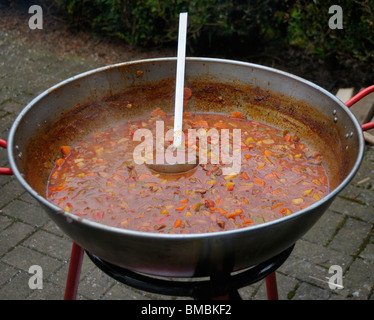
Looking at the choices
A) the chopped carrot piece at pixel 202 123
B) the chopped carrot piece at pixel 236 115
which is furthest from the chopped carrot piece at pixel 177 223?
the chopped carrot piece at pixel 236 115

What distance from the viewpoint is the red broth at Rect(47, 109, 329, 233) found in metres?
1.66

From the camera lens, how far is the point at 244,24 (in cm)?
498

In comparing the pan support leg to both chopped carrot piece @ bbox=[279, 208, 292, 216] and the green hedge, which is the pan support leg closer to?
chopped carrot piece @ bbox=[279, 208, 292, 216]

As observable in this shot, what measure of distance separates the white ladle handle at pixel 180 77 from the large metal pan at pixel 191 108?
195 millimetres

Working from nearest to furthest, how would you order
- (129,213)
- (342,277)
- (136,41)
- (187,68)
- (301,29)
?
(129,213) → (187,68) → (342,277) → (301,29) → (136,41)

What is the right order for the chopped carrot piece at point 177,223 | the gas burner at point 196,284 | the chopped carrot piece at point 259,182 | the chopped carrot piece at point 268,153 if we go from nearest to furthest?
the gas burner at point 196,284 < the chopped carrot piece at point 177,223 < the chopped carrot piece at point 259,182 < the chopped carrot piece at point 268,153

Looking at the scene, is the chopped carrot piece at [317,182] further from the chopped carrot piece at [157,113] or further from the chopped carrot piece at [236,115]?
the chopped carrot piece at [157,113]

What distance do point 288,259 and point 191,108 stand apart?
4.62ft

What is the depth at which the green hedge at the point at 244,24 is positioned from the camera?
14.7ft

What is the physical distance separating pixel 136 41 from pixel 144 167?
3933 millimetres

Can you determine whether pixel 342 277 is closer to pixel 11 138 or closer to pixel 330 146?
pixel 330 146

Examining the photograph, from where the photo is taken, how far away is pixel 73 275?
1915 mm
